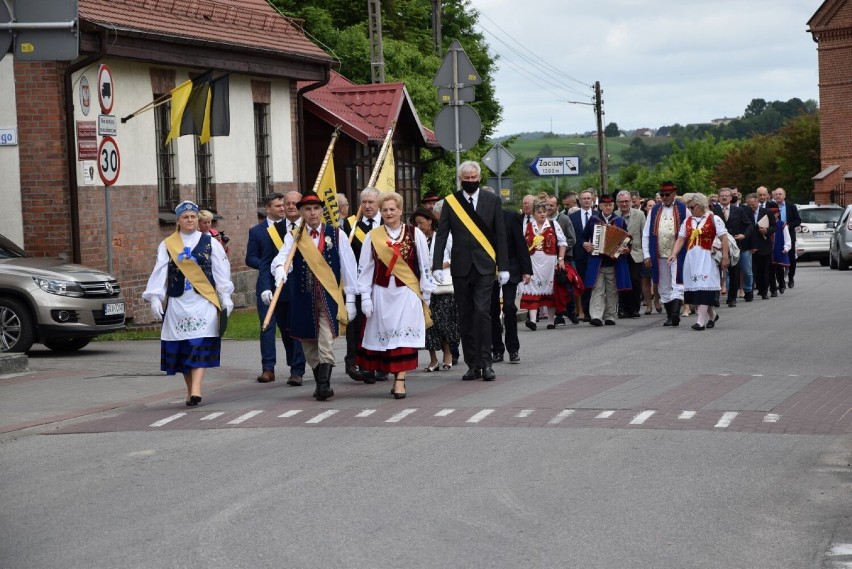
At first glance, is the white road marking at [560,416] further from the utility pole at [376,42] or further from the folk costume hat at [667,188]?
the utility pole at [376,42]

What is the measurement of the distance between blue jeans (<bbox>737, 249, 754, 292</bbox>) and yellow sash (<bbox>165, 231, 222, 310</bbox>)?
14.6m

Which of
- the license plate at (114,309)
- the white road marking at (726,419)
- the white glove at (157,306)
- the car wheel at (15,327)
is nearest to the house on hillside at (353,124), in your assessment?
the license plate at (114,309)

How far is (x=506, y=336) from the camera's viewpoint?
15969mm

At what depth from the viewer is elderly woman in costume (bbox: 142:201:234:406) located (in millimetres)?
12727

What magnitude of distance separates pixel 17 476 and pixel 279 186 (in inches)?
778

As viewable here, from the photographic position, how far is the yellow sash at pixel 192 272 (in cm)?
1277

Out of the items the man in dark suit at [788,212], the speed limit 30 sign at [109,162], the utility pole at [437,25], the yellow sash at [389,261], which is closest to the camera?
the yellow sash at [389,261]

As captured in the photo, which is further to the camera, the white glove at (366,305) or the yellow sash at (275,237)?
the yellow sash at (275,237)

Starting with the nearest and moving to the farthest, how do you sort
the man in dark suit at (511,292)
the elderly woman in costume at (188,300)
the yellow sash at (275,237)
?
the elderly woman in costume at (188,300), the yellow sash at (275,237), the man in dark suit at (511,292)

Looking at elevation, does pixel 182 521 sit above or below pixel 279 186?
below

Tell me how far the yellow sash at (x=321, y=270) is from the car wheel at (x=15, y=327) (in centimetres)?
550

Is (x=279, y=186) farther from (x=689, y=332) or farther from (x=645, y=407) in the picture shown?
(x=645, y=407)

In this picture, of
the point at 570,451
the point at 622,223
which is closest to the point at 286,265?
the point at 570,451

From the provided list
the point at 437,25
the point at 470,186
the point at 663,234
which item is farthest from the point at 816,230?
the point at 470,186
